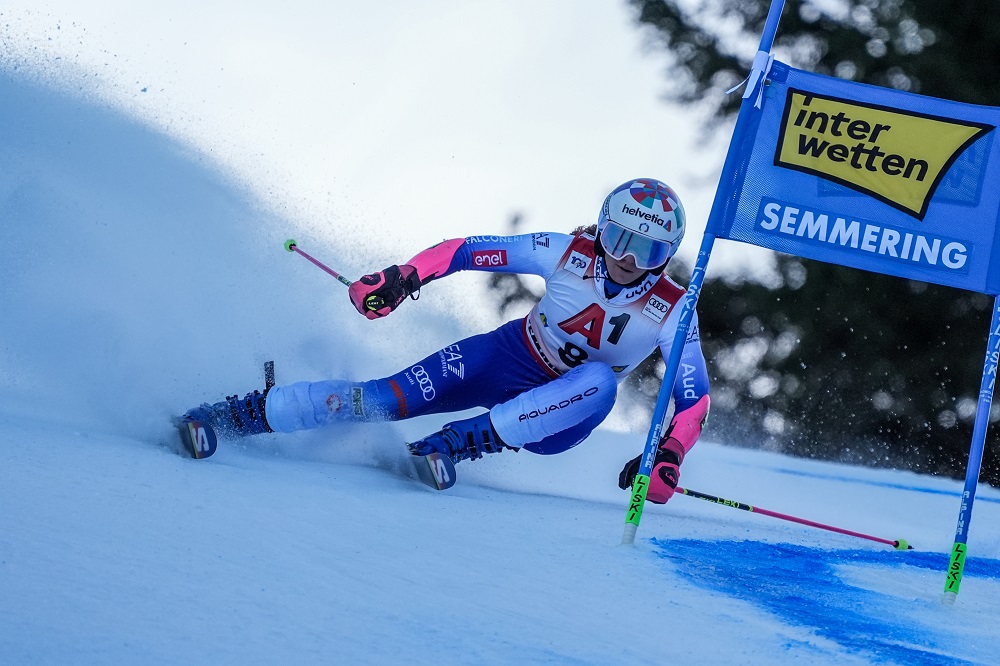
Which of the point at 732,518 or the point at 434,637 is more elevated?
the point at 732,518

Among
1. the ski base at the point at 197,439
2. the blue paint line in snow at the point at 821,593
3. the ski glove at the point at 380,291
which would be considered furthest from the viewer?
the ski glove at the point at 380,291

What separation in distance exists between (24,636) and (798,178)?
2.60 metres

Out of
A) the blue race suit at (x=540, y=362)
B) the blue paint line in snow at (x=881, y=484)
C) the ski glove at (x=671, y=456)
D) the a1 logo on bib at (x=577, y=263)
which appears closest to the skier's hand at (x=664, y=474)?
the ski glove at (x=671, y=456)

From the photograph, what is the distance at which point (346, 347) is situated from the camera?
5.52 m

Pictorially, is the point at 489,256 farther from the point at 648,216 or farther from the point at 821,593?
the point at 821,593

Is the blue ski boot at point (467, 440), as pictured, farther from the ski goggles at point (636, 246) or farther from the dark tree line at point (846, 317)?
the dark tree line at point (846, 317)

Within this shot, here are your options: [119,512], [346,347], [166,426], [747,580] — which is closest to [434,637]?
[119,512]

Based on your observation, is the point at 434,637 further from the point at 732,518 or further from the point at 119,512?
the point at 732,518

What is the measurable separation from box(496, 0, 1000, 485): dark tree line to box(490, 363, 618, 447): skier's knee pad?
938cm

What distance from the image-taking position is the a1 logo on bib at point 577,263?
4.41 meters

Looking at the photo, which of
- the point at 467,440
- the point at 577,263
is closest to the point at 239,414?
the point at 467,440

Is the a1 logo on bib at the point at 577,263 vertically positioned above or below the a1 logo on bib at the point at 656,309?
above

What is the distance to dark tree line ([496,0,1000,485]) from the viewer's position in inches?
552

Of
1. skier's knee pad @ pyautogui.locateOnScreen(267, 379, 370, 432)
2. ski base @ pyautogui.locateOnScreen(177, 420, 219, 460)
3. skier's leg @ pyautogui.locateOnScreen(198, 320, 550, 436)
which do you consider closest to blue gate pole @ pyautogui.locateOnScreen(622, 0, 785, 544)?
skier's leg @ pyautogui.locateOnScreen(198, 320, 550, 436)
